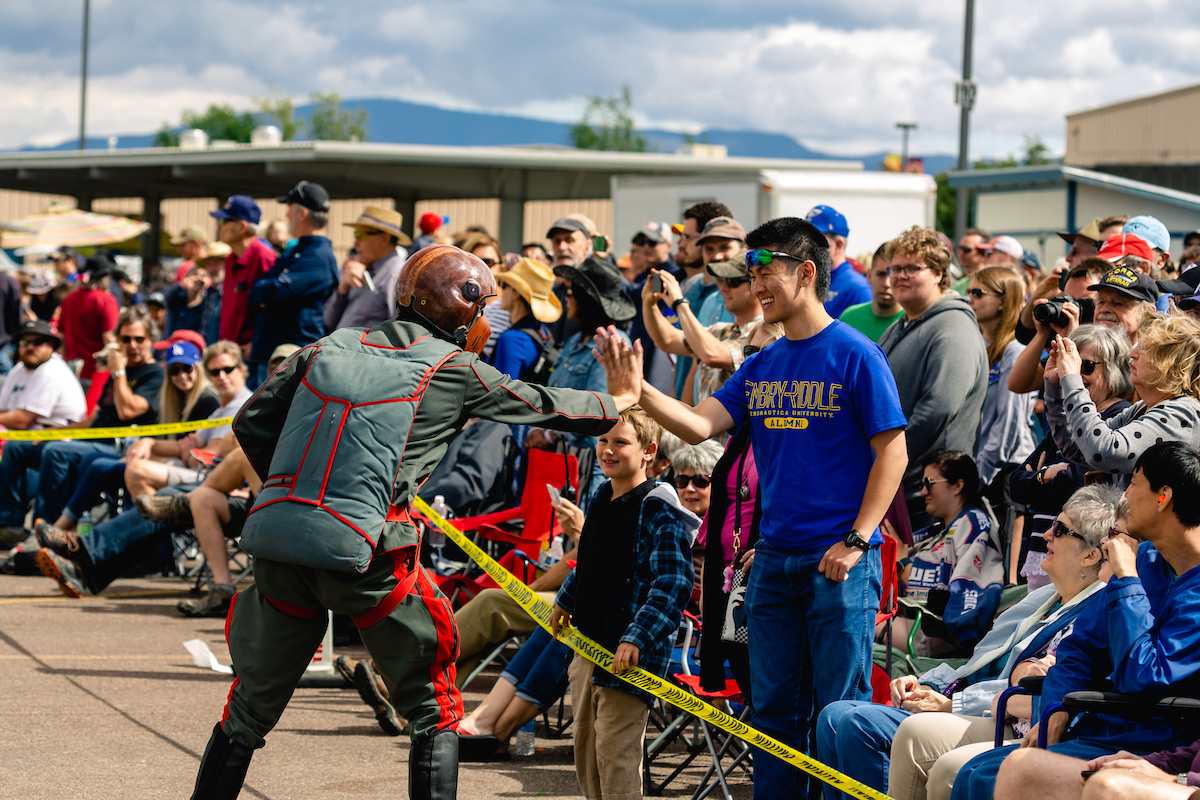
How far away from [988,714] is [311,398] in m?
2.42

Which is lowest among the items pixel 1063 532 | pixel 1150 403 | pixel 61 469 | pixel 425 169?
pixel 61 469

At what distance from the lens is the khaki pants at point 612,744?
19.5ft

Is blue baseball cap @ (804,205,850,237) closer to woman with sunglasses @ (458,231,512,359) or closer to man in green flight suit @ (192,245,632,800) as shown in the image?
woman with sunglasses @ (458,231,512,359)

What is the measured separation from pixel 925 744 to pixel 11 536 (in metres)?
9.85

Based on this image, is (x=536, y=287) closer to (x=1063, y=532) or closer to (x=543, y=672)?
(x=543, y=672)

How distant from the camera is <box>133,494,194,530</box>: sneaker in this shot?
10586 millimetres

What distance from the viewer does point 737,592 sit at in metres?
5.93

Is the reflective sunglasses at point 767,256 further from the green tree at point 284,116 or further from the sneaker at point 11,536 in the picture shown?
the green tree at point 284,116

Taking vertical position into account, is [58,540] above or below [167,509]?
below

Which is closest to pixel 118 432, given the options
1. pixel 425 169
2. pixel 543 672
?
pixel 543 672

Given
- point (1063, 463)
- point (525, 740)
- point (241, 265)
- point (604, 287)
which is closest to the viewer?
point (1063, 463)

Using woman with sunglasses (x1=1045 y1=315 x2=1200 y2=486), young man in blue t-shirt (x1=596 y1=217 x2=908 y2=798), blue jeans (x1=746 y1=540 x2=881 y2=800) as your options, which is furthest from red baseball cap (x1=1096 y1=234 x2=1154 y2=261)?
blue jeans (x1=746 y1=540 x2=881 y2=800)

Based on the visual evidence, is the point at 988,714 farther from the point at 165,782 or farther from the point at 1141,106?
the point at 1141,106

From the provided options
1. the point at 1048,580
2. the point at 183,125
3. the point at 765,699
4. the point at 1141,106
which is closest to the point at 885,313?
the point at 1048,580
